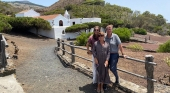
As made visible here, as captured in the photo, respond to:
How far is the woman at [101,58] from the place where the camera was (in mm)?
5609

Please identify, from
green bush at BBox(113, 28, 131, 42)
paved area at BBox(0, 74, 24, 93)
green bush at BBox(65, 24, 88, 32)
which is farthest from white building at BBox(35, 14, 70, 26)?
paved area at BBox(0, 74, 24, 93)

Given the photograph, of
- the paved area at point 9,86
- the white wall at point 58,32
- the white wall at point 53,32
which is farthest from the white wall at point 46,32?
the paved area at point 9,86

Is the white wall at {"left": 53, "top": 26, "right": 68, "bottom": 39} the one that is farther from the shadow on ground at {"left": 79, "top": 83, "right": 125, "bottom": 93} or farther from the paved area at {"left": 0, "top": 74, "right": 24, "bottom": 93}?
the shadow on ground at {"left": 79, "top": 83, "right": 125, "bottom": 93}

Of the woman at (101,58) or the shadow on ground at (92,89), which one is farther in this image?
the shadow on ground at (92,89)

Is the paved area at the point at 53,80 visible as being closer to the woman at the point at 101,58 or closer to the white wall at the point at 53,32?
the woman at the point at 101,58

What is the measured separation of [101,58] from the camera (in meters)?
5.66

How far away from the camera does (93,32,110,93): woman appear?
561 centimetres

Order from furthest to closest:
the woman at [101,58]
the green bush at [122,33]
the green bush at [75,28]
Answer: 1. the green bush at [75,28]
2. the green bush at [122,33]
3. the woman at [101,58]

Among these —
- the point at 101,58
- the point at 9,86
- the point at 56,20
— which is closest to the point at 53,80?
the point at 9,86

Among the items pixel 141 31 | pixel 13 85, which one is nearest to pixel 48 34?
pixel 141 31

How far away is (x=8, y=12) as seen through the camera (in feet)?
188

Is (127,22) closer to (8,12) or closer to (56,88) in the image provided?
(8,12)

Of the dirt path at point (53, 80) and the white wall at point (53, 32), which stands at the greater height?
the white wall at point (53, 32)

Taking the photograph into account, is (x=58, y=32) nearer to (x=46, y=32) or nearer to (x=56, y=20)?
(x=46, y=32)
